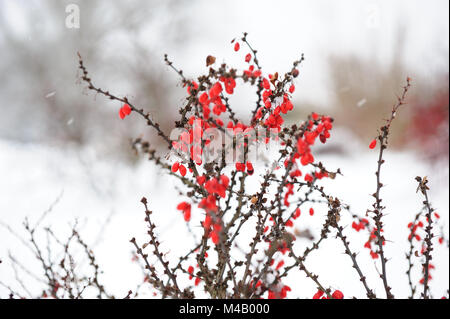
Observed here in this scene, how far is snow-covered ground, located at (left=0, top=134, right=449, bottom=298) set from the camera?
10.3ft

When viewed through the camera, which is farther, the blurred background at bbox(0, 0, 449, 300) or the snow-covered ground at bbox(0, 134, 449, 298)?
the blurred background at bbox(0, 0, 449, 300)

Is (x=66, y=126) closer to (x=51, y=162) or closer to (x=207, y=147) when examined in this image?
(x=51, y=162)

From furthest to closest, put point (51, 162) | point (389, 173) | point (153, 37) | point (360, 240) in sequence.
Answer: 1. point (389, 173)
2. point (51, 162)
3. point (153, 37)
4. point (360, 240)

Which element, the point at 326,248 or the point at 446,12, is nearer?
the point at 326,248

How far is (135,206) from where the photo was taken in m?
5.85

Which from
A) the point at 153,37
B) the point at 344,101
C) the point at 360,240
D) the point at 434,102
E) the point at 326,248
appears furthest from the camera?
the point at 344,101

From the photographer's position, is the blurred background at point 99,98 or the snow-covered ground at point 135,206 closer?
the snow-covered ground at point 135,206

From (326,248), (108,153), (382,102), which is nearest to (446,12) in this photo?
(382,102)

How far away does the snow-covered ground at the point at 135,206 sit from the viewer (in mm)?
3150

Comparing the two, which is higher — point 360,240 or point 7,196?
point 7,196

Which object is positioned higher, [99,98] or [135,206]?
[99,98]

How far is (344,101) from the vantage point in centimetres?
1129
